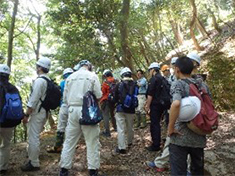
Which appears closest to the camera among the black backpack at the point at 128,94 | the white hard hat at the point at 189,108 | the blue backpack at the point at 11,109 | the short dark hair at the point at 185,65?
the white hard hat at the point at 189,108

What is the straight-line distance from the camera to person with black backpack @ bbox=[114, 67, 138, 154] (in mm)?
5898

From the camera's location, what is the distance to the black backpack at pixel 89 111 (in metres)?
4.20

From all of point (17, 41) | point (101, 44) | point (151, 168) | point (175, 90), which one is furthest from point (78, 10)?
point (17, 41)

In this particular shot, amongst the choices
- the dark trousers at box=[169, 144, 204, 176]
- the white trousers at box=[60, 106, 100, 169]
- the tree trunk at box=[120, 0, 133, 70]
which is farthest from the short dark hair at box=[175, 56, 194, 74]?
the tree trunk at box=[120, 0, 133, 70]

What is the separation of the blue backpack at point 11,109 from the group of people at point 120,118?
112mm

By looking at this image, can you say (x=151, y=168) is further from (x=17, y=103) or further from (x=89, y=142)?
(x=17, y=103)

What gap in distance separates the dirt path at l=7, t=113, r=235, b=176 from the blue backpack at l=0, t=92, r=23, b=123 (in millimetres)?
1204

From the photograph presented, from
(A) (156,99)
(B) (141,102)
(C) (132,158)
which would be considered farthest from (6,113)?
(B) (141,102)

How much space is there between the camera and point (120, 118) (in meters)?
6.00

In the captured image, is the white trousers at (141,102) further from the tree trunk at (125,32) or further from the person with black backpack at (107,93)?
the tree trunk at (125,32)

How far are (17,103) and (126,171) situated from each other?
8.60 ft

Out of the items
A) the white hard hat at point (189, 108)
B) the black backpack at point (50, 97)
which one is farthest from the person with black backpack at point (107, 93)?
the white hard hat at point (189, 108)

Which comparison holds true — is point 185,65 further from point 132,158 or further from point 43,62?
point 132,158

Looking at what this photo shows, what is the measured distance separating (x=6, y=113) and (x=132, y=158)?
2996 millimetres
